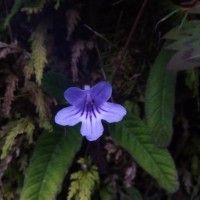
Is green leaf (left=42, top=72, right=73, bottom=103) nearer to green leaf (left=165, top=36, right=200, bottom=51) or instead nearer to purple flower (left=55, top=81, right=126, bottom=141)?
purple flower (left=55, top=81, right=126, bottom=141)

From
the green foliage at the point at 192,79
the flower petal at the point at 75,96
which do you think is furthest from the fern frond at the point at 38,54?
the green foliage at the point at 192,79

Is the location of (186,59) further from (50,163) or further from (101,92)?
(50,163)

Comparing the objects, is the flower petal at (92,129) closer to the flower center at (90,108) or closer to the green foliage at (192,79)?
the flower center at (90,108)

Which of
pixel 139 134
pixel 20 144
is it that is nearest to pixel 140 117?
pixel 139 134

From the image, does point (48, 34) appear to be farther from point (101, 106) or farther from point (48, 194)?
point (48, 194)

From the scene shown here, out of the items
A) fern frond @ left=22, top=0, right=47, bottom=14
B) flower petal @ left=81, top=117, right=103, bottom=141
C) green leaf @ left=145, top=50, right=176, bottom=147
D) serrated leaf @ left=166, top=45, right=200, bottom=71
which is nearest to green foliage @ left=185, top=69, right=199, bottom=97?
green leaf @ left=145, top=50, right=176, bottom=147

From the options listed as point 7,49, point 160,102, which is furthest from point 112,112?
point 7,49
